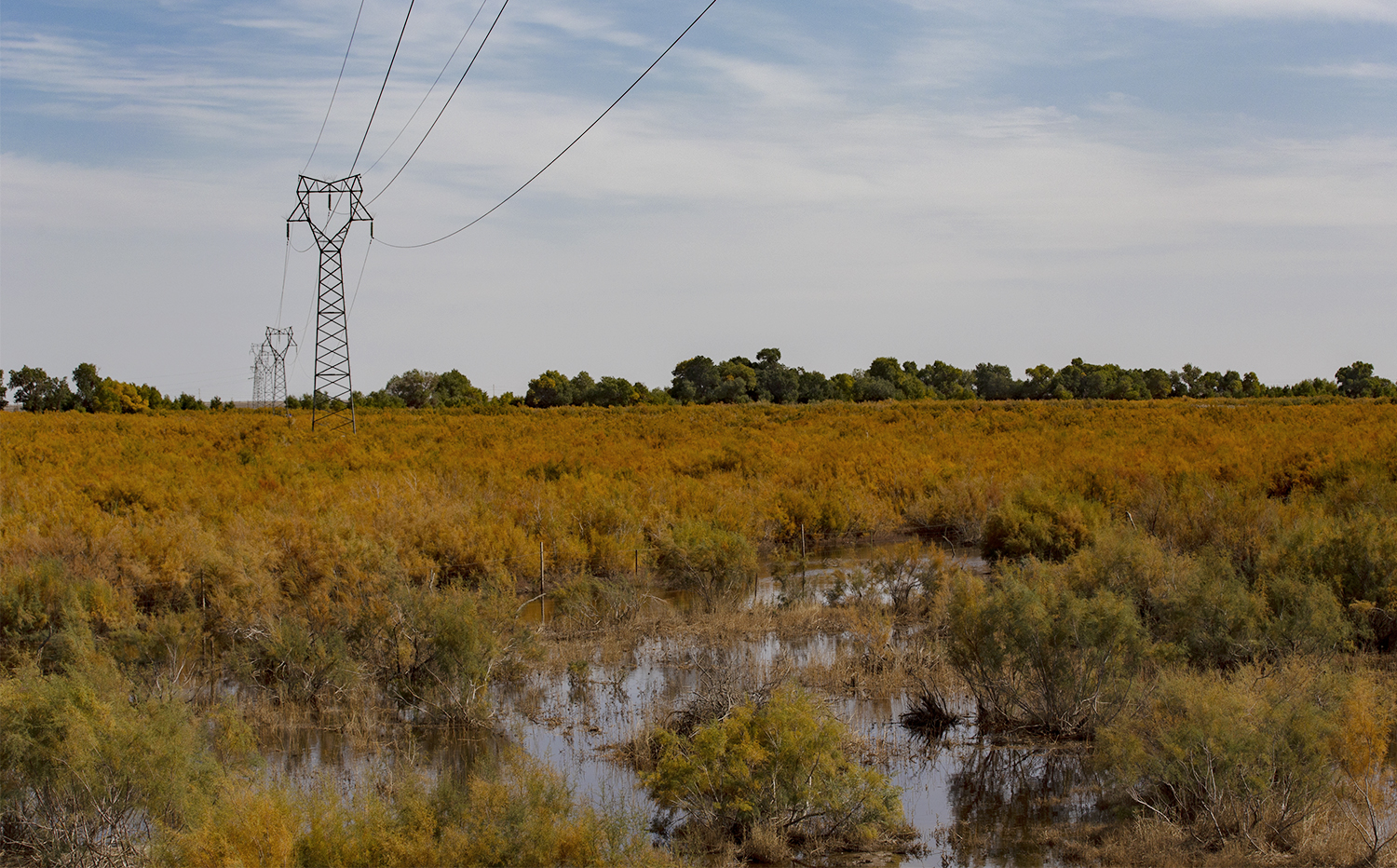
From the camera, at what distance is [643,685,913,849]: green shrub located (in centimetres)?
784

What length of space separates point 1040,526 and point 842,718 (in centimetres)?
1038

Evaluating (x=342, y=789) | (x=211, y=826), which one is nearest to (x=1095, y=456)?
(x=342, y=789)

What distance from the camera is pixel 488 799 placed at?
6.73 meters

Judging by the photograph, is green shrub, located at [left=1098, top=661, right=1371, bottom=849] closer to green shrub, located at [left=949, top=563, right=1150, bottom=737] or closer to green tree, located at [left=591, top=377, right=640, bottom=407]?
green shrub, located at [left=949, top=563, right=1150, bottom=737]

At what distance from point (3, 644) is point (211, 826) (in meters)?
7.90

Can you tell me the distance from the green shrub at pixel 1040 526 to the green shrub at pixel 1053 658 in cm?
808

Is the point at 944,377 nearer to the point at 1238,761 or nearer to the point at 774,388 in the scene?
the point at 774,388

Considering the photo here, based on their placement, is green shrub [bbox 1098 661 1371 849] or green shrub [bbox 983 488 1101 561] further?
green shrub [bbox 983 488 1101 561]

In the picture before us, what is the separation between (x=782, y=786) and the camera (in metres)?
7.94

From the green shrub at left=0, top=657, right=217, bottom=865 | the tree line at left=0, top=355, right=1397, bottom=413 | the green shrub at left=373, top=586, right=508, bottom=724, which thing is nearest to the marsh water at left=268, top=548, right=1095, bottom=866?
the green shrub at left=373, top=586, right=508, bottom=724

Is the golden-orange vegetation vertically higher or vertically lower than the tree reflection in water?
higher

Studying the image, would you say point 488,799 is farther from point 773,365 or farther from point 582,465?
point 773,365

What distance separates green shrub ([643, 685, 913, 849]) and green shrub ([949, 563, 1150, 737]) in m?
3.15

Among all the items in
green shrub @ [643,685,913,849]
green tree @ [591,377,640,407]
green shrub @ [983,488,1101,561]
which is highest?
green tree @ [591,377,640,407]
